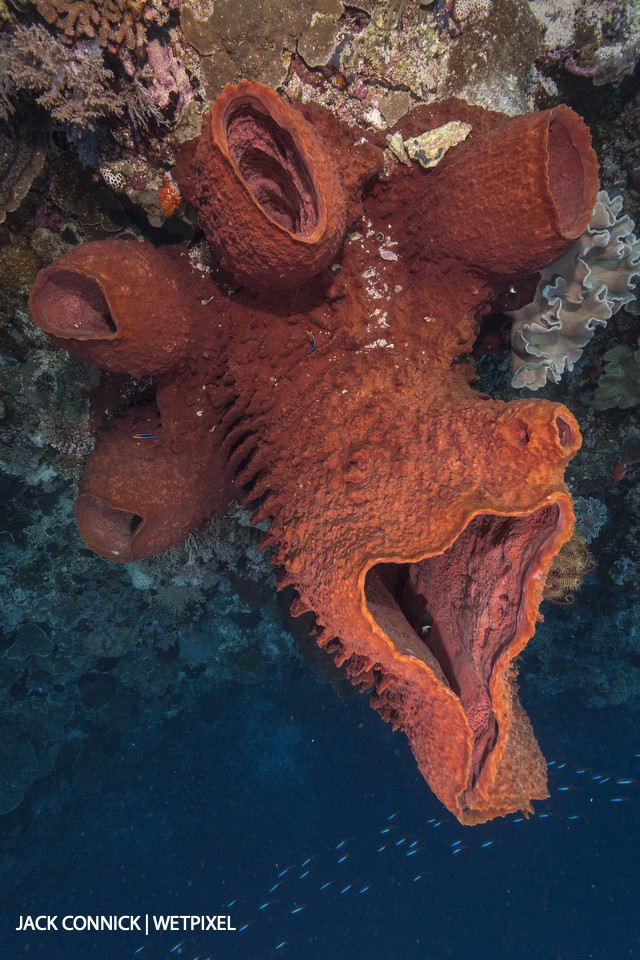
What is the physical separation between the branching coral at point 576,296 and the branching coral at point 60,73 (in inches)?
112

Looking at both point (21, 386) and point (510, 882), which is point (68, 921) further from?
point (21, 386)

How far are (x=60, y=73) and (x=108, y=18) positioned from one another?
0.34m

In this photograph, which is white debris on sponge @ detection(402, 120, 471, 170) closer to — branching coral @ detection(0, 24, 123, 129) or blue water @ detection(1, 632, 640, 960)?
branching coral @ detection(0, 24, 123, 129)

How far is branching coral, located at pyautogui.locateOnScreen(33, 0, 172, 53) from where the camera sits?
2.34m

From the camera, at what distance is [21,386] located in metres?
4.05

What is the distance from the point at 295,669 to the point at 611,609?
5.69 metres

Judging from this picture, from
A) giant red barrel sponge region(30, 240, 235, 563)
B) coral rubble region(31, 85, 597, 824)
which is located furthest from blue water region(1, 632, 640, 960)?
coral rubble region(31, 85, 597, 824)

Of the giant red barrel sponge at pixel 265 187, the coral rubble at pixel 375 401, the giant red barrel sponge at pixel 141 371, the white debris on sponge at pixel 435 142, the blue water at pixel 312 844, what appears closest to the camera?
the giant red barrel sponge at pixel 265 187

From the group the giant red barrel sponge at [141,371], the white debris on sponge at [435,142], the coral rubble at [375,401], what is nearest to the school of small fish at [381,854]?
the coral rubble at [375,401]

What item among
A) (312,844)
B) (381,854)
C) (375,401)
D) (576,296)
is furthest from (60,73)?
(381,854)

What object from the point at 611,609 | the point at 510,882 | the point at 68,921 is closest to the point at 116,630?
the point at 68,921

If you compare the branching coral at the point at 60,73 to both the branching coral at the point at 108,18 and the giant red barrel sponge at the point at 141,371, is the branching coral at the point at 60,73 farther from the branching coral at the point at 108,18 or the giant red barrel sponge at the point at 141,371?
the giant red barrel sponge at the point at 141,371

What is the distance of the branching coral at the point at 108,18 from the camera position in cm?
234

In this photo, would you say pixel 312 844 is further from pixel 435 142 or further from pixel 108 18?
pixel 108 18
